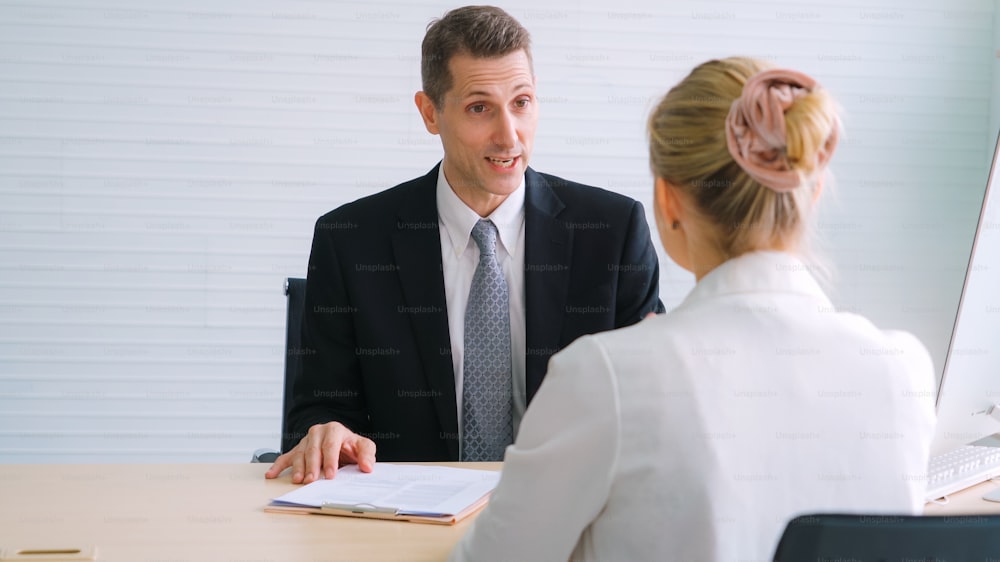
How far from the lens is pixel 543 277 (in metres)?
2.24

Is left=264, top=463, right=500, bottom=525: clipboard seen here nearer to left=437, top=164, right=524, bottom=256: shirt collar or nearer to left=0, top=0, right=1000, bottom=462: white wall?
left=437, top=164, right=524, bottom=256: shirt collar

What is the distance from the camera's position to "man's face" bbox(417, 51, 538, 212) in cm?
225

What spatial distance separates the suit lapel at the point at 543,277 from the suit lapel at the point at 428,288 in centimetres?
18

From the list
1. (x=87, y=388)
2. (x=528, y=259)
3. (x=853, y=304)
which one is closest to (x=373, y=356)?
(x=528, y=259)

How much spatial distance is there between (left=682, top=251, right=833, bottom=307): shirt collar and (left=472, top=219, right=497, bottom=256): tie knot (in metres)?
1.11

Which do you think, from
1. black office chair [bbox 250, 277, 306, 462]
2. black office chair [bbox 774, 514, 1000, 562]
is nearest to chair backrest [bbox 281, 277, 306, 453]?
black office chair [bbox 250, 277, 306, 462]

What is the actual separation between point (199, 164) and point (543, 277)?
219 centimetres

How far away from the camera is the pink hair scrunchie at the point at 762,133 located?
3.62 feet

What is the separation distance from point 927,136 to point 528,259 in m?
2.86

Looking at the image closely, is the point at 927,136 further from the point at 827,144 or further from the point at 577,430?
the point at 577,430

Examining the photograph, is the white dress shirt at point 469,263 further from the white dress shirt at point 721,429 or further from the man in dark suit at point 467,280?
the white dress shirt at point 721,429

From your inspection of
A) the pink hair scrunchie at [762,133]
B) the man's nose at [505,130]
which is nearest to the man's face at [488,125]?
the man's nose at [505,130]

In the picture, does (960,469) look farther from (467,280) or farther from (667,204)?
(467,280)

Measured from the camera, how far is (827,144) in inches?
45.8
